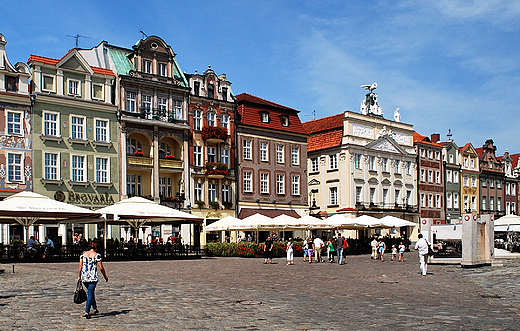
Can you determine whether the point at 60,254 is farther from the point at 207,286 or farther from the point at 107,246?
the point at 207,286

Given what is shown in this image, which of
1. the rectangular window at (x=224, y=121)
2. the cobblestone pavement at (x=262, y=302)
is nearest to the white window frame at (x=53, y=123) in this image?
the rectangular window at (x=224, y=121)

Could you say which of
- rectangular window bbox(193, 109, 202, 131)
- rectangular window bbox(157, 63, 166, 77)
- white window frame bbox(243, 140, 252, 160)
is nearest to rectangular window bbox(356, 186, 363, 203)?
white window frame bbox(243, 140, 252, 160)

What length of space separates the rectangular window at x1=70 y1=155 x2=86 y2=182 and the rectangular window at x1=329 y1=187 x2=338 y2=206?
26.6 metres

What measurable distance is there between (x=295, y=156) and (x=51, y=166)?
73.4 ft

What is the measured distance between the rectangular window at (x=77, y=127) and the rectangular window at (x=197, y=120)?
9.08 m

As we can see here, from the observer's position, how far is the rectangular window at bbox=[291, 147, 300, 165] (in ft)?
178

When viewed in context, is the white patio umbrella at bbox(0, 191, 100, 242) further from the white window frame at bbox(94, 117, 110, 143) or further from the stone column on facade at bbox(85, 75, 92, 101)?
the stone column on facade at bbox(85, 75, 92, 101)

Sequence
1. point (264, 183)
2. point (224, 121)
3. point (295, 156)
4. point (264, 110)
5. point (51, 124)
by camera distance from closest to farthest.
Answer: point (51, 124)
point (224, 121)
point (264, 183)
point (264, 110)
point (295, 156)

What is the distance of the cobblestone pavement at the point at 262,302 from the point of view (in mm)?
11125

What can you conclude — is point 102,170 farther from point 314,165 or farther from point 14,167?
point 314,165

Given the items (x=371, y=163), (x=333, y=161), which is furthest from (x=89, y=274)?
(x=371, y=163)

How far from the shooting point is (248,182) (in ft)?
165

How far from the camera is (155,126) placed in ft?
145

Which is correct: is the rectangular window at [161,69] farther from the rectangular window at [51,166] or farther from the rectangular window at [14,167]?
the rectangular window at [14,167]
